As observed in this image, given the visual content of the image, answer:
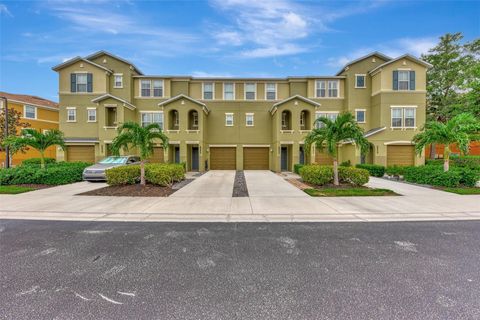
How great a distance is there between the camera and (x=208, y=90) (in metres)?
24.4

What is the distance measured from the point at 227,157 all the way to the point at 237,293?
839 inches

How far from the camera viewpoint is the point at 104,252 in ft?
14.0

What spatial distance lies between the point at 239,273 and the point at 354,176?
1038cm

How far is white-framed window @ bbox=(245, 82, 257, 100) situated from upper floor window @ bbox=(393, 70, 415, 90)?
1372 cm

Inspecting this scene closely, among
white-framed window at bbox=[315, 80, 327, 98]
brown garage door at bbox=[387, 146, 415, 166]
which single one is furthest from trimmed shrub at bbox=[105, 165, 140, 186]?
brown garage door at bbox=[387, 146, 415, 166]

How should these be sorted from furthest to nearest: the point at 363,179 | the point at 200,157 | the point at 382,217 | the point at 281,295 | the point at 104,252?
the point at 200,157, the point at 363,179, the point at 382,217, the point at 104,252, the point at 281,295

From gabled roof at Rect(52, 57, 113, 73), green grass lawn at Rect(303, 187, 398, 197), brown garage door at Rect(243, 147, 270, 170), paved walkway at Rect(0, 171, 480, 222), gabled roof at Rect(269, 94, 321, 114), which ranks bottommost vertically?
paved walkway at Rect(0, 171, 480, 222)

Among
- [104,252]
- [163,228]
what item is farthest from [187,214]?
[104,252]

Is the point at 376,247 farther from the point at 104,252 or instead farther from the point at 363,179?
the point at 363,179

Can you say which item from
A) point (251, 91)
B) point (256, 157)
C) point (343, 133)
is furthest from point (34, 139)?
point (251, 91)

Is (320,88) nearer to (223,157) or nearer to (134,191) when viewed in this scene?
(223,157)

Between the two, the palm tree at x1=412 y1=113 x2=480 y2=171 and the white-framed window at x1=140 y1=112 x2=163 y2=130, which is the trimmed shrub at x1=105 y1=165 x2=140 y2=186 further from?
the palm tree at x1=412 y1=113 x2=480 y2=171

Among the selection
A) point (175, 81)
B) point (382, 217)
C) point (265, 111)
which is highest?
point (175, 81)

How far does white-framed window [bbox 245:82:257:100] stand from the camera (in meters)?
24.3
